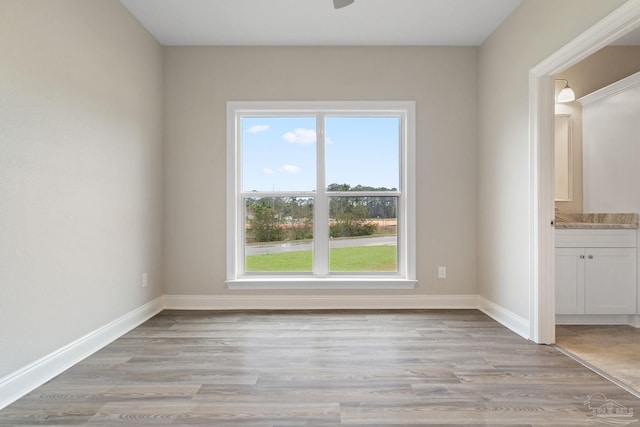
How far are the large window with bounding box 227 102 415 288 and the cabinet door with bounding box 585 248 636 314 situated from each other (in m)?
1.66

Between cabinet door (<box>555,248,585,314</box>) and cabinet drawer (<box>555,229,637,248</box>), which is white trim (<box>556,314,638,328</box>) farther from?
cabinet drawer (<box>555,229,637,248</box>)

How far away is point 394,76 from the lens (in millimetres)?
3904

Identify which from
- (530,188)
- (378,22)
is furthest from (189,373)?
(378,22)

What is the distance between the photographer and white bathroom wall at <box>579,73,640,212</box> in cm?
340

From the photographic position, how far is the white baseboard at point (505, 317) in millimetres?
3056

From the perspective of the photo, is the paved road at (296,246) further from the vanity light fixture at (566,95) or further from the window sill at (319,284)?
the vanity light fixture at (566,95)

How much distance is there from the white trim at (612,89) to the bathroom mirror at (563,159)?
218 mm

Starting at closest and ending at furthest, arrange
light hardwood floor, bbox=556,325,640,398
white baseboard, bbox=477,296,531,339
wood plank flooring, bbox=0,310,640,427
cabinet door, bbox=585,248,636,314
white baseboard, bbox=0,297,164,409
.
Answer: wood plank flooring, bbox=0,310,640,427 → white baseboard, bbox=0,297,164,409 → light hardwood floor, bbox=556,325,640,398 → white baseboard, bbox=477,296,531,339 → cabinet door, bbox=585,248,636,314

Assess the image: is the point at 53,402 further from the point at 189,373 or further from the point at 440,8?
the point at 440,8

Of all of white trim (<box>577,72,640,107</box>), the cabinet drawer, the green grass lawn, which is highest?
white trim (<box>577,72,640,107</box>)

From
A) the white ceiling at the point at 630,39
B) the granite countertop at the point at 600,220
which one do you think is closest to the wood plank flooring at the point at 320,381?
the granite countertop at the point at 600,220

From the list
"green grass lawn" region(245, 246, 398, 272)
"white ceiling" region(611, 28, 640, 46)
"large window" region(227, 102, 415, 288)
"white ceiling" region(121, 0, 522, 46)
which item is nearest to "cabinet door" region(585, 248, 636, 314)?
"large window" region(227, 102, 415, 288)

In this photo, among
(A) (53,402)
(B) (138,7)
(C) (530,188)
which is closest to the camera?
(A) (53,402)

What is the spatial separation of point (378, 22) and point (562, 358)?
10.2 feet
